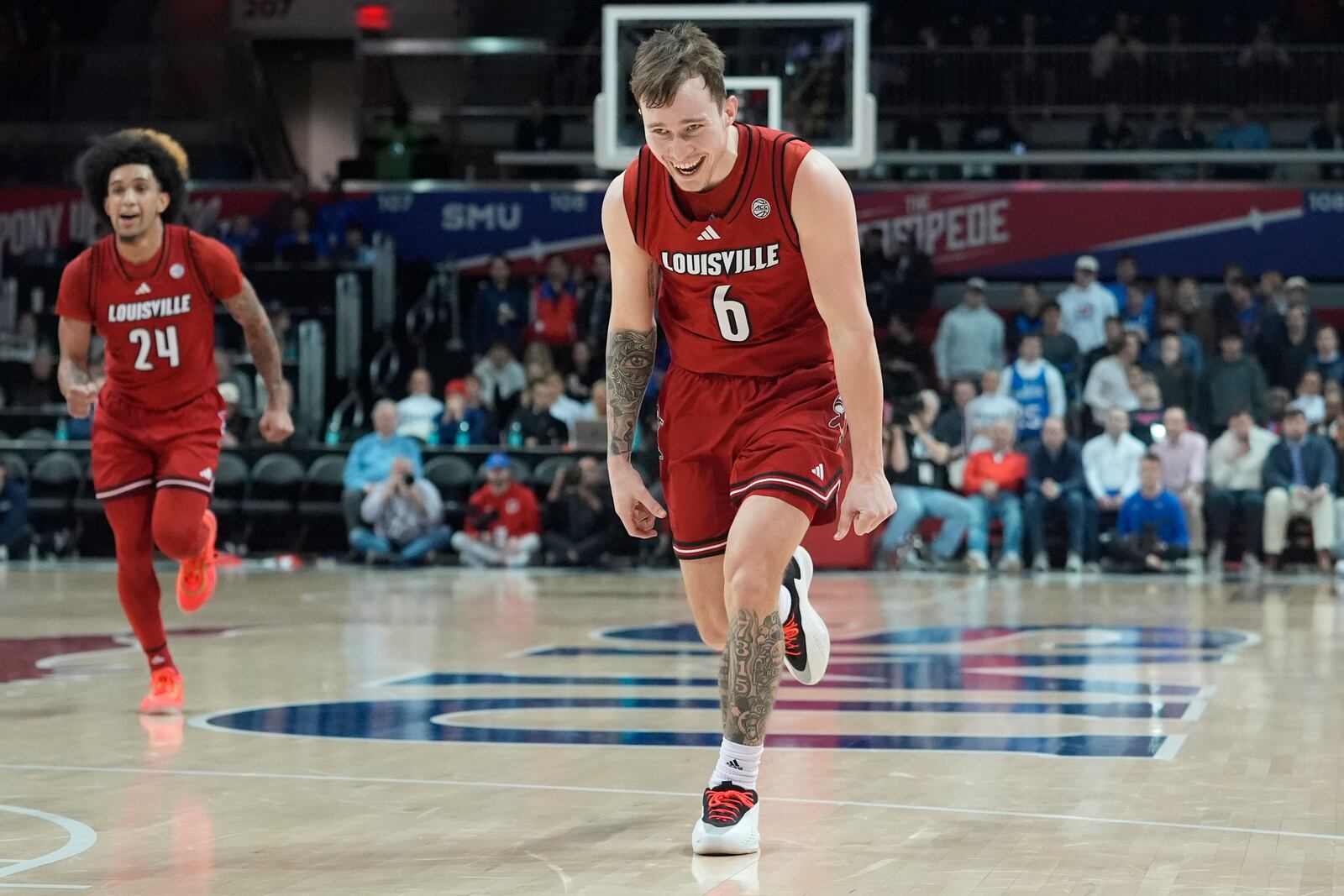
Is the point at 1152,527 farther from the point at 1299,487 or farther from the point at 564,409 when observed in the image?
the point at 564,409

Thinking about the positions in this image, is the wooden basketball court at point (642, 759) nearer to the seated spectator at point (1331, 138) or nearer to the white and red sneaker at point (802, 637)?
the white and red sneaker at point (802, 637)

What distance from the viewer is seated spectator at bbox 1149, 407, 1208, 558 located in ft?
55.3

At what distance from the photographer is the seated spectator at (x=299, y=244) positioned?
821 inches

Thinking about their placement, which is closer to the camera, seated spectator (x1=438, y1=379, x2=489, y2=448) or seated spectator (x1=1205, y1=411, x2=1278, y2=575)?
seated spectator (x1=1205, y1=411, x2=1278, y2=575)

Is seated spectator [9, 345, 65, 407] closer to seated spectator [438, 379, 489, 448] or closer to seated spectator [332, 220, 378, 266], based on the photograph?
seated spectator [332, 220, 378, 266]

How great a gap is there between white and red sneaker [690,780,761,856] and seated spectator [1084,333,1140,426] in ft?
44.6

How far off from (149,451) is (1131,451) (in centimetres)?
1135

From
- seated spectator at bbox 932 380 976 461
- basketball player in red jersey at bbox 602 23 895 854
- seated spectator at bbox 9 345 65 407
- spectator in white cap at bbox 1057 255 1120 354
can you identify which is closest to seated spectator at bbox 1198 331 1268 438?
spectator in white cap at bbox 1057 255 1120 354

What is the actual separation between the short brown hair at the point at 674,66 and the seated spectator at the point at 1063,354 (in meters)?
14.1

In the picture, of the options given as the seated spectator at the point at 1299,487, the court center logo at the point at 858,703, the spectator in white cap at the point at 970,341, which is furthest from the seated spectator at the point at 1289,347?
the court center logo at the point at 858,703

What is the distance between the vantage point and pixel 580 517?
56.6 ft

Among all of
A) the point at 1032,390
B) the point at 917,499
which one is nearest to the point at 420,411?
the point at 917,499

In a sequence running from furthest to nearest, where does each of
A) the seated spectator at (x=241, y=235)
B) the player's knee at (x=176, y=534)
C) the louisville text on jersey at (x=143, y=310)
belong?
the seated spectator at (x=241, y=235) < the louisville text on jersey at (x=143, y=310) < the player's knee at (x=176, y=534)

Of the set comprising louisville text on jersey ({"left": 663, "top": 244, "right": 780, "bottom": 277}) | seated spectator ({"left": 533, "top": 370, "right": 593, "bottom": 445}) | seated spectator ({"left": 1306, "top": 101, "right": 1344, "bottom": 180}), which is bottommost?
seated spectator ({"left": 533, "top": 370, "right": 593, "bottom": 445})
